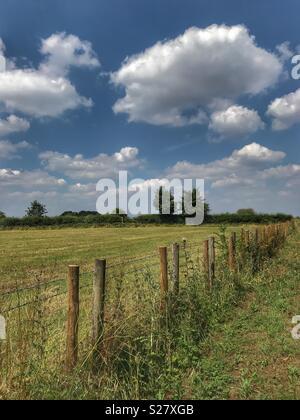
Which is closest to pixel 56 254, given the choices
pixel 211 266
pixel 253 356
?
pixel 211 266

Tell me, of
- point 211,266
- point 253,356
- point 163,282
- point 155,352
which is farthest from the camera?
point 211,266

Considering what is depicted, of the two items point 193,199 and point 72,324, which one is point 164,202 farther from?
point 72,324

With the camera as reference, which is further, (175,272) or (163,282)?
(175,272)

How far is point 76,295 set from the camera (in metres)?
5.54

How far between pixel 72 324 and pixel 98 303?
0.51 meters

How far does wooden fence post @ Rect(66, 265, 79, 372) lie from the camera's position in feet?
17.7

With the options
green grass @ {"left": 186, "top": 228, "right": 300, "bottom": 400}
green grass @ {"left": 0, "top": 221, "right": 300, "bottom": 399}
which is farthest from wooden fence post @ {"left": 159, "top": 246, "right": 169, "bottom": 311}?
green grass @ {"left": 186, "top": 228, "right": 300, "bottom": 400}

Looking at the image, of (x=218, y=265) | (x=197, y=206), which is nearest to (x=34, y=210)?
(x=197, y=206)

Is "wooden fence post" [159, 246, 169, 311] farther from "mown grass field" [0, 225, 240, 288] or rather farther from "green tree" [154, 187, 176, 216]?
"green tree" [154, 187, 176, 216]

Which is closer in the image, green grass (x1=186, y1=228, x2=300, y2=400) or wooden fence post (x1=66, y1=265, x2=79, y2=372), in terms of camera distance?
wooden fence post (x1=66, y1=265, x2=79, y2=372)

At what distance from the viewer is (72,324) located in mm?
5457

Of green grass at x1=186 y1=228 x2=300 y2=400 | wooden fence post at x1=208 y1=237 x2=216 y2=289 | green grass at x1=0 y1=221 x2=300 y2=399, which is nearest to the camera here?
green grass at x1=0 y1=221 x2=300 y2=399

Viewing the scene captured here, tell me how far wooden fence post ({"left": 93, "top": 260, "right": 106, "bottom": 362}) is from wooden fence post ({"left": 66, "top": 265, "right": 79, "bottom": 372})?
1.12ft
